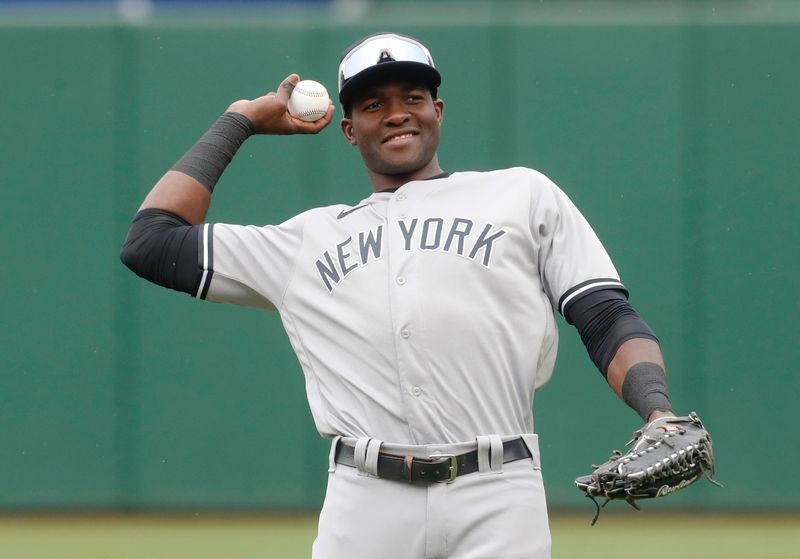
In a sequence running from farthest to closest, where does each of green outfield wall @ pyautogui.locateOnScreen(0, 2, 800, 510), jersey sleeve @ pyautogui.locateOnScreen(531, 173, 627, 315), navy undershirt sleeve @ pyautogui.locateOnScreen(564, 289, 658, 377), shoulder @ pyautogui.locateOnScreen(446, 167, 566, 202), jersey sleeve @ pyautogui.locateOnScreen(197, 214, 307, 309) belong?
green outfield wall @ pyautogui.locateOnScreen(0, 2, 800, 510) < jersey sleeve @ pyautogui.locateOnScreen(197, 214, 307, 309) < shoulder @ pyautogui.locateOnScreen(446, 167, 566, 202) < jersey sleeve @ pyautogui.locateOnScreen(531, 173, 627, 315) < navy undershirt sleeve @ pyautogui.locateOnScreen(564, 289, 658, 377)

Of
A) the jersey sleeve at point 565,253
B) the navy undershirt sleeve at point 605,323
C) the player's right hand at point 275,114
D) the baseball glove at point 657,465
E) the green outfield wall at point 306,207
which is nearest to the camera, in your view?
the baseball glove at point 657,465

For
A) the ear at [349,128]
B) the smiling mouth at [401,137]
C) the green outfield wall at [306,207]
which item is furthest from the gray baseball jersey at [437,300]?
the green outfield wall at [306,207]

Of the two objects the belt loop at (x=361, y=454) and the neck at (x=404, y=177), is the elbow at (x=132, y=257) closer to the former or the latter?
the neck at (x=404, y=177)

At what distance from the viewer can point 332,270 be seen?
2.92 meters

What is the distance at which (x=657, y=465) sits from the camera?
2.34 metres

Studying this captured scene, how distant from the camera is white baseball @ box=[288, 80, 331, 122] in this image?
11.3 ft

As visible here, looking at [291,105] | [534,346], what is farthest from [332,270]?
[291,105]

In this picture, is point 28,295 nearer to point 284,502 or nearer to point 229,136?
point 284,502

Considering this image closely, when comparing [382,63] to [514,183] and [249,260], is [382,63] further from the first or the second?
[249,260]

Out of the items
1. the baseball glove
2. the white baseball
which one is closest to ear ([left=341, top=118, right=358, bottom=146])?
the white baseball

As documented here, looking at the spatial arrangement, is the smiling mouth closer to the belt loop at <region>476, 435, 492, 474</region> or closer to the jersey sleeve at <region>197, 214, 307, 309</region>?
the jersey sleeve at <region>197, 214, 307, 309</region>

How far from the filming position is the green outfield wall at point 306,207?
22.9ft

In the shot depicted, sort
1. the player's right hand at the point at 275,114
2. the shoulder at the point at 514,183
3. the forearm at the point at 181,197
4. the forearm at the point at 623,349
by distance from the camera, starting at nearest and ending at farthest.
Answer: the forearm at the point at 623,349, the shoulder at the point at 514,183, the forearm at the point at 181,197, the player's right hand at the point at 275,114

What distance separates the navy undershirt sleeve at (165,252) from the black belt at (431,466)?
0.67 m
